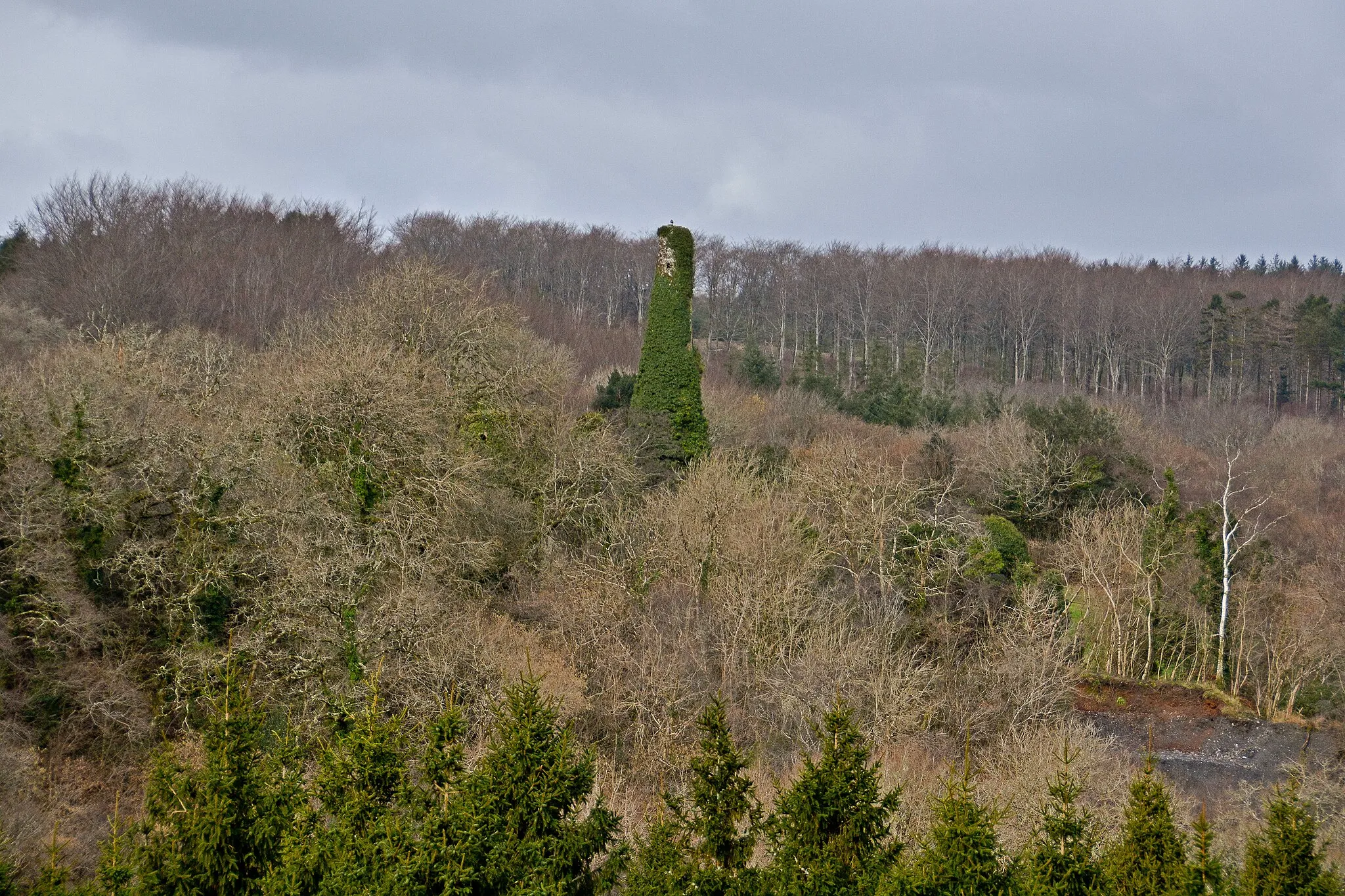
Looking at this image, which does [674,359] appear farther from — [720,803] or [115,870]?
[115,870]

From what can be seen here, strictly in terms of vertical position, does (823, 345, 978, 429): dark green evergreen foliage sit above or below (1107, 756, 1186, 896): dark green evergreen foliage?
above

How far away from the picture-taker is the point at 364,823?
32.1 ft

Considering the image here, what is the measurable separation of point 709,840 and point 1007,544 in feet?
70.1

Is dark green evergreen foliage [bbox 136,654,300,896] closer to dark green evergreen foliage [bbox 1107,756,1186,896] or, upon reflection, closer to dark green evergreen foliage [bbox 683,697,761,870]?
dark green evergreen foliage [bbox 683,697,761,870]

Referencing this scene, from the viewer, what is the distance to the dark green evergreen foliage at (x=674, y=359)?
3291 cm

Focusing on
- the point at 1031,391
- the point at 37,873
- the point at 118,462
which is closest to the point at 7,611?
the point at 118,462

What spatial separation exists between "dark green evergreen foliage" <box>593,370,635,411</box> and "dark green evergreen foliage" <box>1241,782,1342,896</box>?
2707 centimetres

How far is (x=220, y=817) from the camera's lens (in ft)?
32.0

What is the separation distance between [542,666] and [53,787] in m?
7.78

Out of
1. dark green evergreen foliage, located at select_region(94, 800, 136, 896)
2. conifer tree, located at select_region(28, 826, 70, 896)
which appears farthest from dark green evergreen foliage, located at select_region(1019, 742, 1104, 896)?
conifer tree, located at select_region(28, 826, 70, 896)

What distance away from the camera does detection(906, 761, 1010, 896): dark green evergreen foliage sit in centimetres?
901

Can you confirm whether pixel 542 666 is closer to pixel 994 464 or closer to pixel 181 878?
pixel 181 878

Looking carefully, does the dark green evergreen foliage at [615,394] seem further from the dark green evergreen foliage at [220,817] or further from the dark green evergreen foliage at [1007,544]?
the dark green evergreen foliage at [220,817]

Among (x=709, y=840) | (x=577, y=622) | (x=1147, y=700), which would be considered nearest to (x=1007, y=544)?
(x=1147, y=700)
